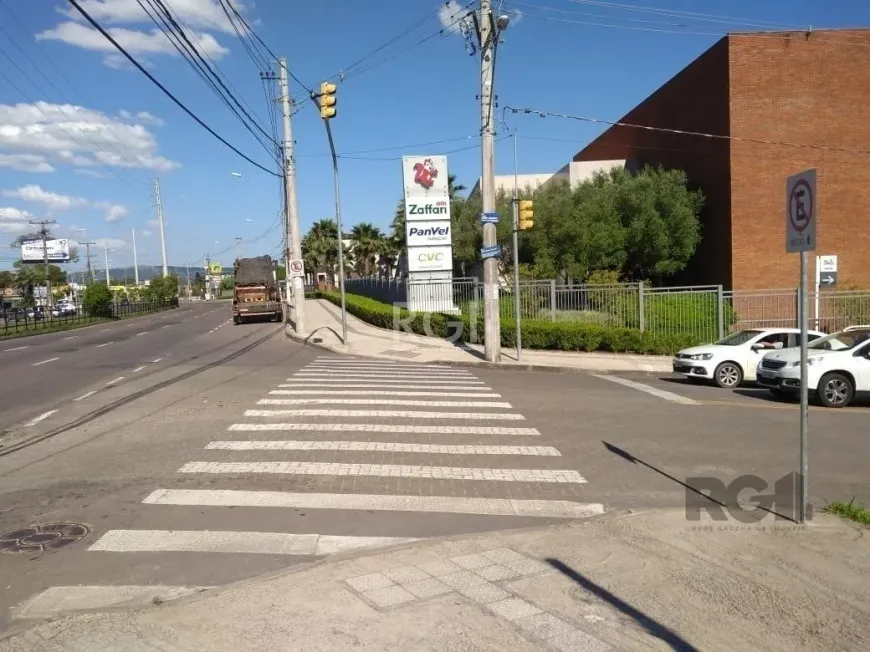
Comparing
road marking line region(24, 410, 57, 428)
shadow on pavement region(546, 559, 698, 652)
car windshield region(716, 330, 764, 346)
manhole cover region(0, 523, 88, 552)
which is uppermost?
car windshield region(716, 330, 764, 346)

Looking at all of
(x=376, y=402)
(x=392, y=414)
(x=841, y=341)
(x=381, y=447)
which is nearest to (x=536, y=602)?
(x=381, y=447)

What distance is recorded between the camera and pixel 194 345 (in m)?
26.3

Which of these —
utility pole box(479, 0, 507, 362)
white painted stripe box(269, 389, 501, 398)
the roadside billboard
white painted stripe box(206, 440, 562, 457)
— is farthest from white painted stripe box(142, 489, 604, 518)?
the roadside billboard

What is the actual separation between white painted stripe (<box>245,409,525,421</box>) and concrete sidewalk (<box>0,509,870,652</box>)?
17.1 feet

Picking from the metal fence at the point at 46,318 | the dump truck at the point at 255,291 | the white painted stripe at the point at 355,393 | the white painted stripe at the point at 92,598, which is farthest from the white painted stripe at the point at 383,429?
the metal fence at the point at 46,318

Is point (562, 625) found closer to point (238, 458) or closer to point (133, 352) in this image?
point (238, 458)

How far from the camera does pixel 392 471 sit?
7.81m

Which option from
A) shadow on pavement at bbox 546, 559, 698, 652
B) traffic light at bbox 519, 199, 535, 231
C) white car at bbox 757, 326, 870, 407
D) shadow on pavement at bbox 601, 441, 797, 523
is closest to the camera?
shadow on pavement at bbox 546, 559, 698, 652

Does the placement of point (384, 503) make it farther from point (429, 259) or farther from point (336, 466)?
point (429, 259)

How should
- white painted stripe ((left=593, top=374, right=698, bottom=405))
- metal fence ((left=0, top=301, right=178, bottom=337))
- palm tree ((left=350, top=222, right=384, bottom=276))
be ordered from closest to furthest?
white painted stripe ((left=593, top=374, right=698, bottom=405)) < metal fence ((left=0, top=301, right=178, bottom=337)) < palm tree ((left=350, top=222, right=384, bottom=276))

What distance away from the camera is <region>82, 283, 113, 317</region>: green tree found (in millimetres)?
51250

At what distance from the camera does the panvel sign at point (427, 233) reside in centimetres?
2972

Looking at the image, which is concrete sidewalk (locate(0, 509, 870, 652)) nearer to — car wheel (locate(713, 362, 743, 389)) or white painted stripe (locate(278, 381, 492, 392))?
white painted stripe (locate(278, 381, 492, 392))

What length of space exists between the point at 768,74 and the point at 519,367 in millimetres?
19268
